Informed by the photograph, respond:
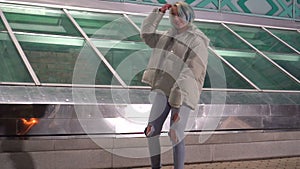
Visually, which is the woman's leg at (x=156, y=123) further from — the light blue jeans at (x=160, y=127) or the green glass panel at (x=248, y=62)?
the green glass panel at (x=248, y=62)

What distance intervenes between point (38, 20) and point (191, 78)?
14.1ft

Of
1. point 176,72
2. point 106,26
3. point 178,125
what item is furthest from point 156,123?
point 106,26

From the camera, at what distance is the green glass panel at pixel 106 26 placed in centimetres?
585

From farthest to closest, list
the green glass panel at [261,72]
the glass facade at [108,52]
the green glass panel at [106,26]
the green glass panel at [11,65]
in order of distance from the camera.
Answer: the green glass panel at [261,72]
the green glass panel at [106,26]
the glass facade at [108,52]
the green glass panel at [11,65]

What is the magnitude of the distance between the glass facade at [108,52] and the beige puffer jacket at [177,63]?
3.14 feet

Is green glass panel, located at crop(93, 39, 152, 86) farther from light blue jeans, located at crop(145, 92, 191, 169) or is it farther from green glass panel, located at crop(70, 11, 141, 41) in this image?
light blue jeans, located at crop(145, 92, 191, 169)

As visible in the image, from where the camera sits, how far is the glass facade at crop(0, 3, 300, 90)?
4738mm

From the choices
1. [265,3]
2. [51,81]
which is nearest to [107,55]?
[51,81]

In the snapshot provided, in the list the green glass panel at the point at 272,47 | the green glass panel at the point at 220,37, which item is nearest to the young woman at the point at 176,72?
the green glass panel at the point at 220,37

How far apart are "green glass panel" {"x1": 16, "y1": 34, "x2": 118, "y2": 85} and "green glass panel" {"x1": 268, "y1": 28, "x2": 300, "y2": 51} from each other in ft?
14.6

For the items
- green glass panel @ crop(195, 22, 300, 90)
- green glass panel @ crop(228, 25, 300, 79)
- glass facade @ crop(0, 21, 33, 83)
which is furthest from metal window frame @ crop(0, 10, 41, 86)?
green glass panel @ crop(228, 25, 300, 79)

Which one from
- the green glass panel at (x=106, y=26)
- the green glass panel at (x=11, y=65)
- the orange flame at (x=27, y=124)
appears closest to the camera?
the orange flame at (x=27, y=124)

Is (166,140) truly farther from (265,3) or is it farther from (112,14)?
(265,3)

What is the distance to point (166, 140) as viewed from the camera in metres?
4.35
